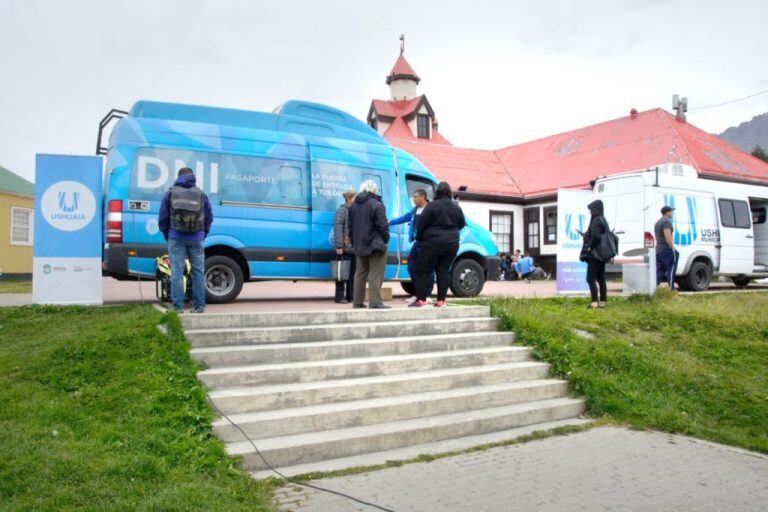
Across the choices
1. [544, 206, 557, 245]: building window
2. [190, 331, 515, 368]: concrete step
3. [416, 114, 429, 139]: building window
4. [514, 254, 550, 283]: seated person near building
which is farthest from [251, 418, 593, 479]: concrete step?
[416, 114, 429, 139]: building window

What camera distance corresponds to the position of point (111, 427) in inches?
173

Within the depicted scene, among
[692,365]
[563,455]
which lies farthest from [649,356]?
[563,455]

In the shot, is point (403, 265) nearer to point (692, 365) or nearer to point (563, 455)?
point (692, 365)

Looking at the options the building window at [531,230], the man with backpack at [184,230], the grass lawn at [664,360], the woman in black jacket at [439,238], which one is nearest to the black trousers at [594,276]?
the grass lawn at [664,360]

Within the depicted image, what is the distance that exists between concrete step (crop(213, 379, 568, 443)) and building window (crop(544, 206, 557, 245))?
2071cm

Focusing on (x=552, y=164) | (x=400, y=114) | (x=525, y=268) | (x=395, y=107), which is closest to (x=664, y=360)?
(x=525, y=268)

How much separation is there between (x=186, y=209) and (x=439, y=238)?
3265 mm

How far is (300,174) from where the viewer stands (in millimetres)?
9727

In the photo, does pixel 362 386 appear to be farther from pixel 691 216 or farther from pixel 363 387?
pixel 691 216

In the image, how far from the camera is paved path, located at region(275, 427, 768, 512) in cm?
386

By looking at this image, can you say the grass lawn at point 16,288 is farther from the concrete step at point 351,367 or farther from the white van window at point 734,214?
the white van window at point 734,214

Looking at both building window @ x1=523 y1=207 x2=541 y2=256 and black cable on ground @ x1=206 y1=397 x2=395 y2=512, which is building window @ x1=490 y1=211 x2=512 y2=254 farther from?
black cable on ground @ x1=206 y1=397 x2=395 y2=512

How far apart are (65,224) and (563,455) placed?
6.95 metres

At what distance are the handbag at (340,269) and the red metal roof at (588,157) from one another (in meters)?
16.8
